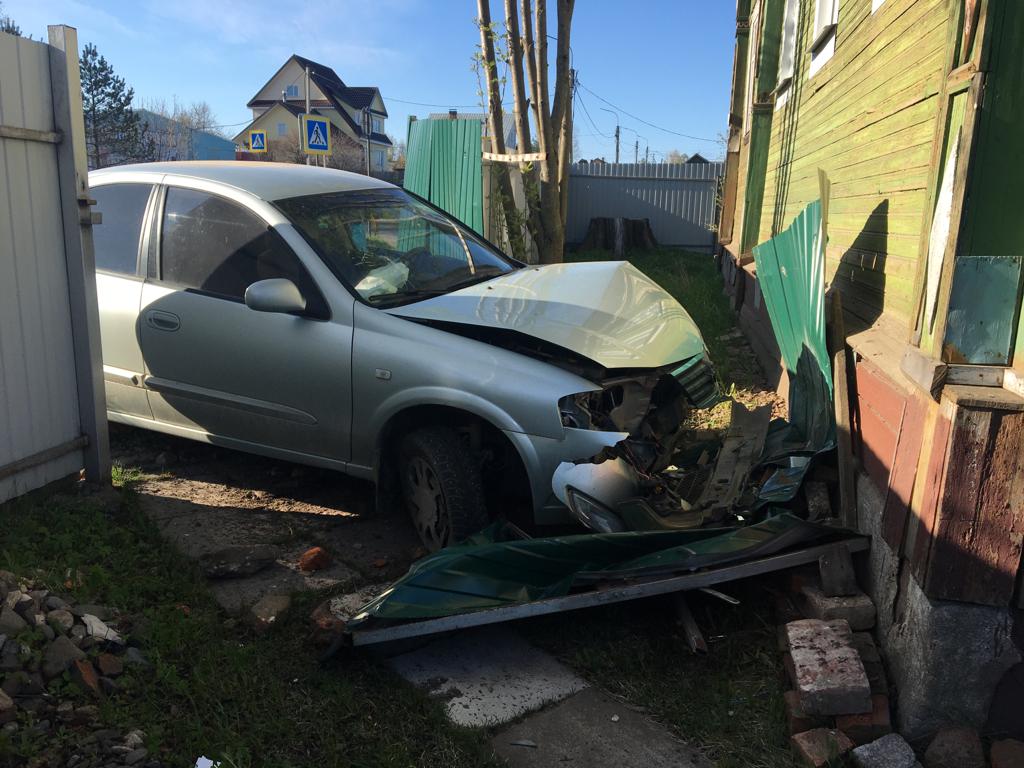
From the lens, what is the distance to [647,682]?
9.86 feet

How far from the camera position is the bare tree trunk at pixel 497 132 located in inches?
363

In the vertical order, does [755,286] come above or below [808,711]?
above

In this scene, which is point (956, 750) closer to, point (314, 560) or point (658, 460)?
point (658, 460)

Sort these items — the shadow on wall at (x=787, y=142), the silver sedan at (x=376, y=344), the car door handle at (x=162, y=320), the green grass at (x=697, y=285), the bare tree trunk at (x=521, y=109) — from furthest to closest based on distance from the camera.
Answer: the bare tree trunk at (x=521, y=109), the green grass at (x=697, y=285), the shadow on wall at (x=787, y=142), the car door handle at (x=162, y=320), the silver sedan at (x=376, y=344)

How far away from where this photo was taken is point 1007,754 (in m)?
2.41

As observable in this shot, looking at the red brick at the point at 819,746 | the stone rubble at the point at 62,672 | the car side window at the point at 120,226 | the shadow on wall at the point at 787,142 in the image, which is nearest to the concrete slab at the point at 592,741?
the red brick at the point at 819,746

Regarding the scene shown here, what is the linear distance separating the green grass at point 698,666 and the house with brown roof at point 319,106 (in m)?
54.3

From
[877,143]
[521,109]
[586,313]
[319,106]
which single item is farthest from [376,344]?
[319,106]

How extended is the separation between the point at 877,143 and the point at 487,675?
3389mm

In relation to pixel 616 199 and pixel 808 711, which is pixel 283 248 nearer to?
pixel 808 711

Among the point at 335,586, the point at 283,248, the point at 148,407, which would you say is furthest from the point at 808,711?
the point at 148,407

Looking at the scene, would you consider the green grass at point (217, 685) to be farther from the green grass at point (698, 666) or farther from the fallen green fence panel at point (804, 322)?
the fallen green fence panel at point (804, 322)

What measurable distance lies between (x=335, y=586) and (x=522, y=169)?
23.2ft

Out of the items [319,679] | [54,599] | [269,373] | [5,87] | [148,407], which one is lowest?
[319,679]
